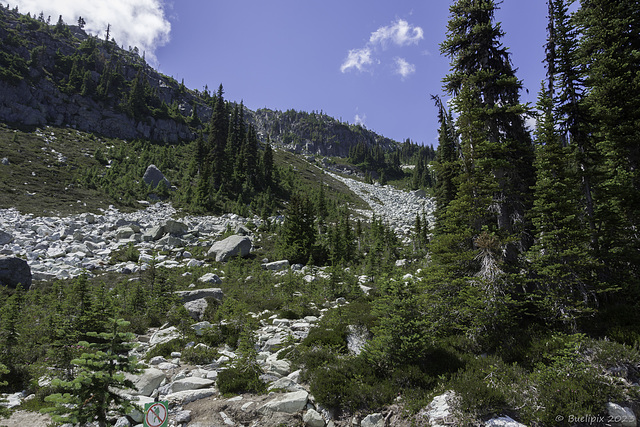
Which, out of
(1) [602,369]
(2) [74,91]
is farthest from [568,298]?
(2) [74,91]

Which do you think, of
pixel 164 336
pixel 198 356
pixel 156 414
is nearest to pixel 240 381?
pixel 198 356

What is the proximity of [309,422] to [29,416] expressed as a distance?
6.87m

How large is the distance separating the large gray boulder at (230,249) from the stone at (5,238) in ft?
49.5

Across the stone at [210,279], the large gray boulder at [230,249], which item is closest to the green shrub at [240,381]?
the stone at [210,279]

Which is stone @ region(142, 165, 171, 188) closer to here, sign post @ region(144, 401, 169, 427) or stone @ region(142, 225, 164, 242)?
stone @ region(142, 225, 164, 242)

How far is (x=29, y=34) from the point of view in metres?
78.9

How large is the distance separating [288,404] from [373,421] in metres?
1.98

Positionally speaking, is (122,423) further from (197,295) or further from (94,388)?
(197,295)

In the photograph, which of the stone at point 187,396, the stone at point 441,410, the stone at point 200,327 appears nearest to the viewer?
the stone at point 441,410

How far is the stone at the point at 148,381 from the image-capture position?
760cm

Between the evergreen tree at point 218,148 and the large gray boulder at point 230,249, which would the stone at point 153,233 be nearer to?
the large gray boulder at point 230,249

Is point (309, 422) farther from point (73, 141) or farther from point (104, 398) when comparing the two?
point (73, 141)

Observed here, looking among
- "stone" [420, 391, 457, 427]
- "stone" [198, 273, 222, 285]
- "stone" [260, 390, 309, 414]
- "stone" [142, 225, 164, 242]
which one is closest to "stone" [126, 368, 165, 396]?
"stone" [260, 390, 309, 414]

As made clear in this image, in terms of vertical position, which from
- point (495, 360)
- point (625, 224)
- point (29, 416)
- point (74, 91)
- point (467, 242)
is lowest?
point (29, 416)
